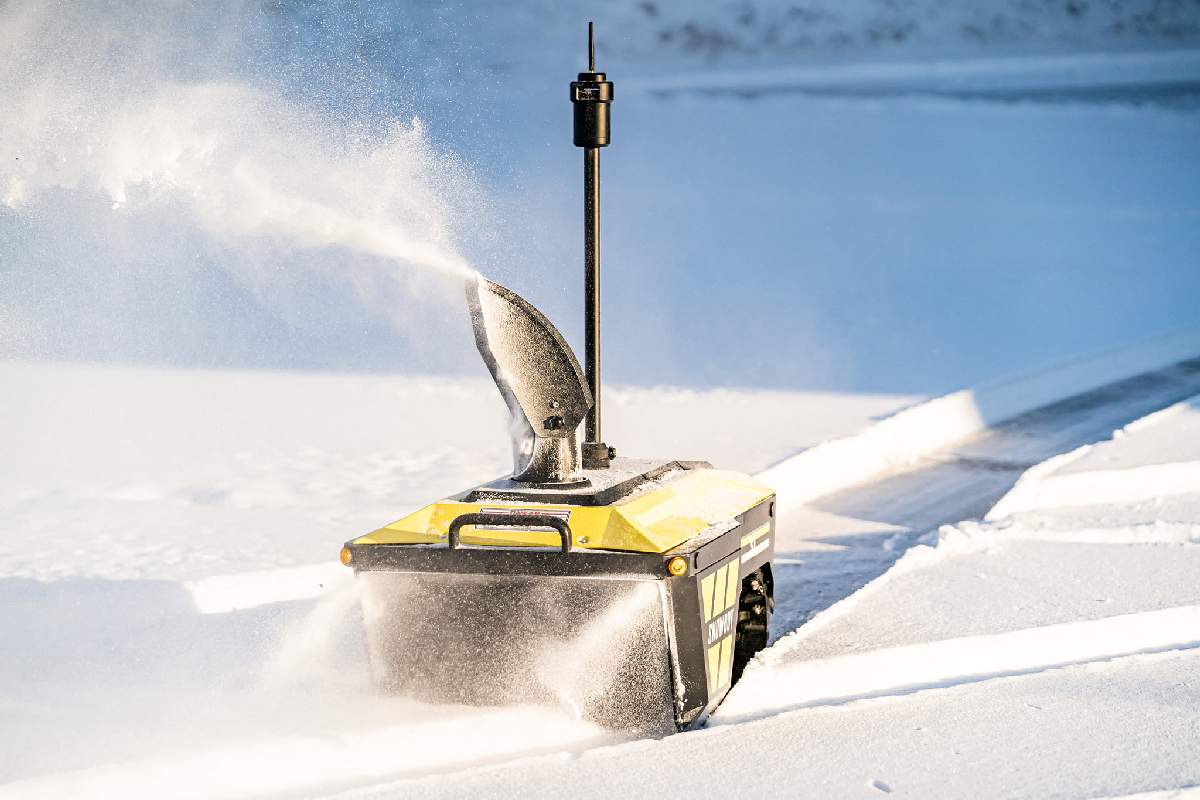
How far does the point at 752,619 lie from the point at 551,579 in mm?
808

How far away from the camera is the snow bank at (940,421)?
20.7ft

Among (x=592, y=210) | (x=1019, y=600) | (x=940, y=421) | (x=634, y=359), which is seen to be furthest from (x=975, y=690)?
(x=634, y=359)

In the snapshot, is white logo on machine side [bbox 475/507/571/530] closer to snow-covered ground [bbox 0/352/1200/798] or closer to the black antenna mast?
snow-covered ground [bbox 0/352/1200/798]

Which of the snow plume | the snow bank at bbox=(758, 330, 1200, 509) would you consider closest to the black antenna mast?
the snow bank at bbox=(758, 330, 1200, 509)

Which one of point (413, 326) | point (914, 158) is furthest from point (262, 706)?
point (914, 158)

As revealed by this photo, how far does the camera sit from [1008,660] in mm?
3816

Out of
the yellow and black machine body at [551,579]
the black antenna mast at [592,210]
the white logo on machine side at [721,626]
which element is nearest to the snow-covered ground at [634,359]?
the yellow and black machine body at [551,579]

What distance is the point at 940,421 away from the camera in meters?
7.59

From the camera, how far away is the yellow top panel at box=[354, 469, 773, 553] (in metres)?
3.20

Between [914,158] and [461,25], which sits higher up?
[461,25]

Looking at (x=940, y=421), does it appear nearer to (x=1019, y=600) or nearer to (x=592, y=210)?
(x=1019, y=600)

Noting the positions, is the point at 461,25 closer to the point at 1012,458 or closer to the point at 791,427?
the point at 791,427

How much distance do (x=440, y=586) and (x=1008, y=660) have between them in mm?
1477

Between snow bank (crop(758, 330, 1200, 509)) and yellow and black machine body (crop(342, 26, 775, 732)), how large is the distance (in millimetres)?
2611
